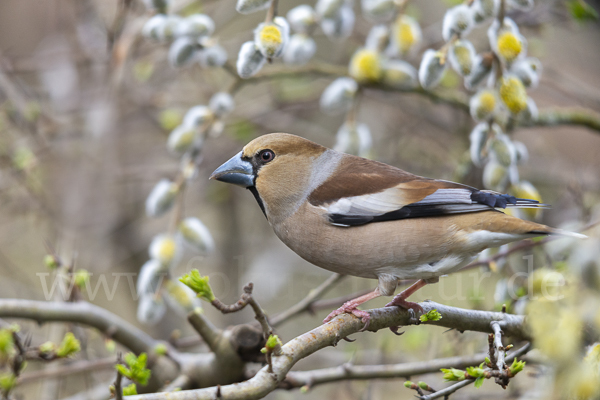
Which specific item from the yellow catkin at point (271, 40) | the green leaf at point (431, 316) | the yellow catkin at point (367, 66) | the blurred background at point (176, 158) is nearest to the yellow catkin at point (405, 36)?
the yellow catkin at point (367, 66)

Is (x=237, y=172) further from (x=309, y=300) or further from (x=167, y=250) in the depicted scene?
(x=309, y=300)

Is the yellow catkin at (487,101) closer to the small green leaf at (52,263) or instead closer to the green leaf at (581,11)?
the green leaf at (581,11)

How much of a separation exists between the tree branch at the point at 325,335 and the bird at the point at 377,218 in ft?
0.39

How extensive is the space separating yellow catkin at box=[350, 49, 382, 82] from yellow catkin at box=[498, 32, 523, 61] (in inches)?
42.0

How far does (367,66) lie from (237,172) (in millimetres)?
1364

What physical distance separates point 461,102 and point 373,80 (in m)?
0.91

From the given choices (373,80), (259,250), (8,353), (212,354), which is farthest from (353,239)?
(259,250)

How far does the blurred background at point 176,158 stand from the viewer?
5371mm

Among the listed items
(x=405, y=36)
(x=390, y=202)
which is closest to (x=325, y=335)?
(x=390, y=202)

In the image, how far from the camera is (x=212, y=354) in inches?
131

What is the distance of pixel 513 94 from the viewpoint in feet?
10.4

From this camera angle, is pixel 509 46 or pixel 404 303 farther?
pixel 509 46

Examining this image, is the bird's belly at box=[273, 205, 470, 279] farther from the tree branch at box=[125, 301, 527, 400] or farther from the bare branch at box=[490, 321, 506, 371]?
the bare branch at box=[490, 321, 506, 371]

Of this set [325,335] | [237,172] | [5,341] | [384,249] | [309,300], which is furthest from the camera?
[309,300]
